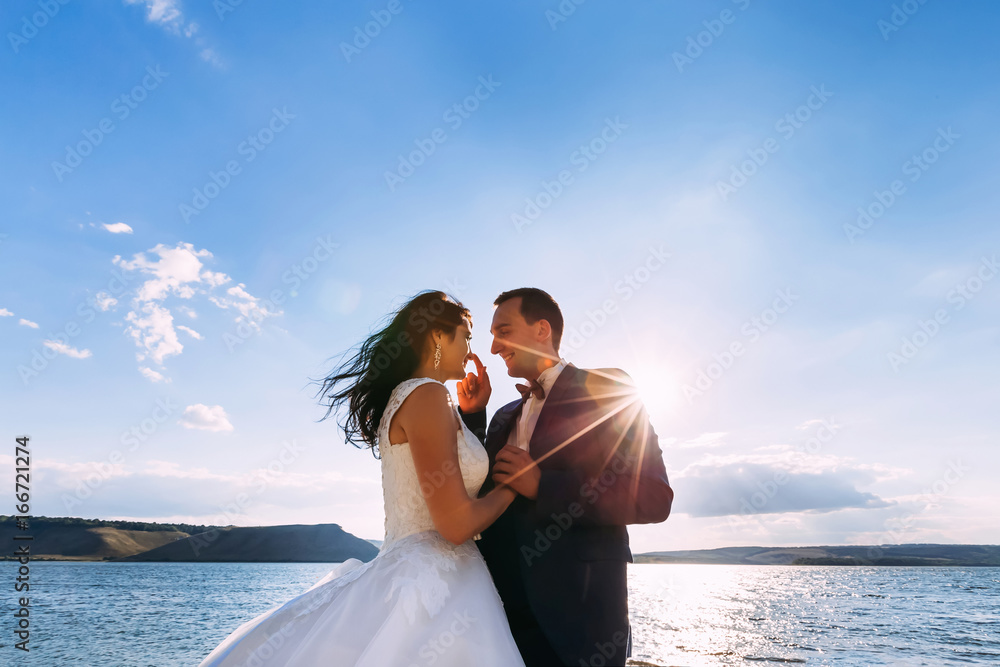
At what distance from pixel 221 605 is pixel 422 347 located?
6342cm

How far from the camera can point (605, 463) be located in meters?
3.27

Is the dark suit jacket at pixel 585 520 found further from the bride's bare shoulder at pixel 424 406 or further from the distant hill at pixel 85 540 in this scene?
the distant hill at pixel 85 540

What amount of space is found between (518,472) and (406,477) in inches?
28.5

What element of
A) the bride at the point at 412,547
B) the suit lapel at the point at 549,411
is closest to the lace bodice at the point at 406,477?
the bride at the point at 412,547

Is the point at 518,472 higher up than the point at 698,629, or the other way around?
the point at 518,472

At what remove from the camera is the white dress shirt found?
392 cm

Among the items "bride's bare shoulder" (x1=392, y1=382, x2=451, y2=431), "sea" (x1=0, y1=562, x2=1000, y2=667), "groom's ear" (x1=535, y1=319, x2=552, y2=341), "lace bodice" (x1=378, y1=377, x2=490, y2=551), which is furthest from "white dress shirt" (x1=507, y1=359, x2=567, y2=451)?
"sea" (x1=0, y1=562, x2=1000, y2=667)

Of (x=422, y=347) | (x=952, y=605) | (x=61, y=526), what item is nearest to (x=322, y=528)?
(x=61, y=526)

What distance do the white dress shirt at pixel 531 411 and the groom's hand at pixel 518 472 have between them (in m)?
Result: 0.49

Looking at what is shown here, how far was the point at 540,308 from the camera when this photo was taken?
4363mm

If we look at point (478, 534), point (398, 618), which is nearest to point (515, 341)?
point (478, 534)

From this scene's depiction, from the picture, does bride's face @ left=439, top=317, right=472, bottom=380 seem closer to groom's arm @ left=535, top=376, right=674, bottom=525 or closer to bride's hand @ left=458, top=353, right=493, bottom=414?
bride's hand @ left=458, top=353, right=493, bottom=414

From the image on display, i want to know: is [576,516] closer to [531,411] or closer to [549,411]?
[549,411]

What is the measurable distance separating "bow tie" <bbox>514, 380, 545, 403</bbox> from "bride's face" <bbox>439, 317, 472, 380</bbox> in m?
0.42
